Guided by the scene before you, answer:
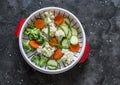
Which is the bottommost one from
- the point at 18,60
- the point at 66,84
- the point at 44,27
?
the point at 66,84

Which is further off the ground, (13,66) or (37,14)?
(37,14)

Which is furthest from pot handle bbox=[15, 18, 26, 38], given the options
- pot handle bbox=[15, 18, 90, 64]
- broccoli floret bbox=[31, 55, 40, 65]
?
broccoli floret bbox=[31, 55, 40, 65]

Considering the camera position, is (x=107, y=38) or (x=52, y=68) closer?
(x=52, y=68)

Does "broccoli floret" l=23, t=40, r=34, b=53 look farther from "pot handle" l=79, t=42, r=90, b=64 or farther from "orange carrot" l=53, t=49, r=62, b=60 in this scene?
"pot handle" l=79, t=42, r=90, b=64

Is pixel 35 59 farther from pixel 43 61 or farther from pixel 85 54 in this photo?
pixel 85 54

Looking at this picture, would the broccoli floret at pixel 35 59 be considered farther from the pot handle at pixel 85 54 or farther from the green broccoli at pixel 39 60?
the pot handle at pixel 85 54

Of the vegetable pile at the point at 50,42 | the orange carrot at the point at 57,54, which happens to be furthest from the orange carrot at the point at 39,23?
the orange carrot at the point at 57,54

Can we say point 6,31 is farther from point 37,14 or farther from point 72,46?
point 72,46

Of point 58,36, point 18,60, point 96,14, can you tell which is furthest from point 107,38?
point 18,60
